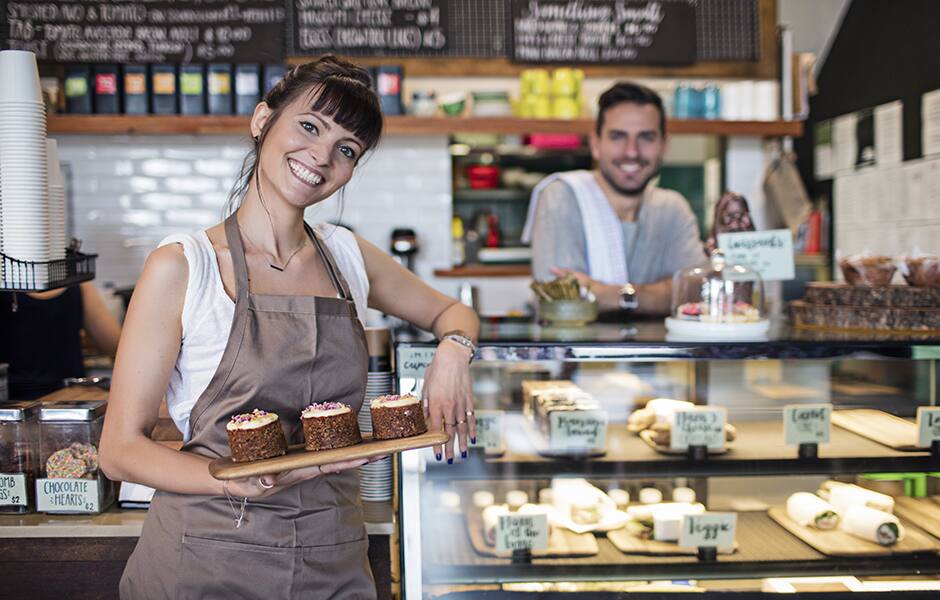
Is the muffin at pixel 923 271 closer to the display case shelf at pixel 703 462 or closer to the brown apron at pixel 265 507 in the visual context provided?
the display case shelf at pixel 703 462

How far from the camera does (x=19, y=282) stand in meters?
1.99

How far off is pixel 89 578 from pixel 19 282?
69 centimetres

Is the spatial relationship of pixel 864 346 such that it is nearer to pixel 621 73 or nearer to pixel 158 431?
pixel 158 431

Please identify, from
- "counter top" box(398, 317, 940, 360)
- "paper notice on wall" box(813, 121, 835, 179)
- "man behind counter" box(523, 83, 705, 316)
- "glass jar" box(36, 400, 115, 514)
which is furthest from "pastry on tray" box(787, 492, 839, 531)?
"paper notice on wall" box(813, 121, 835, 179)

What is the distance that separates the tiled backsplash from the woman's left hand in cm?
342

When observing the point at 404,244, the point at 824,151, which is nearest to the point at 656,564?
the point at 404,244

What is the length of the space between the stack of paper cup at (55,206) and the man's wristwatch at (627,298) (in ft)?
5.12

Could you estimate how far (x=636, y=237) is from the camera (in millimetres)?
3152

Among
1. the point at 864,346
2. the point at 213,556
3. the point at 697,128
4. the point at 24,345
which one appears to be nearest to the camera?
the point at 213,556

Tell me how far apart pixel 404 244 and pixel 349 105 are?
3.44m

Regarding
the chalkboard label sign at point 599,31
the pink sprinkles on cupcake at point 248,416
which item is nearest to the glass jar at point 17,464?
the pink sprinkles on cupcake at point 248,416

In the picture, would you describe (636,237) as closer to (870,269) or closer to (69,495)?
(870,269)

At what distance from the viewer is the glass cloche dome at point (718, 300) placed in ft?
7.02

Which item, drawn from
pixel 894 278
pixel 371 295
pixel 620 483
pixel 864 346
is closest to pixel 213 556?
pixel 371 295
